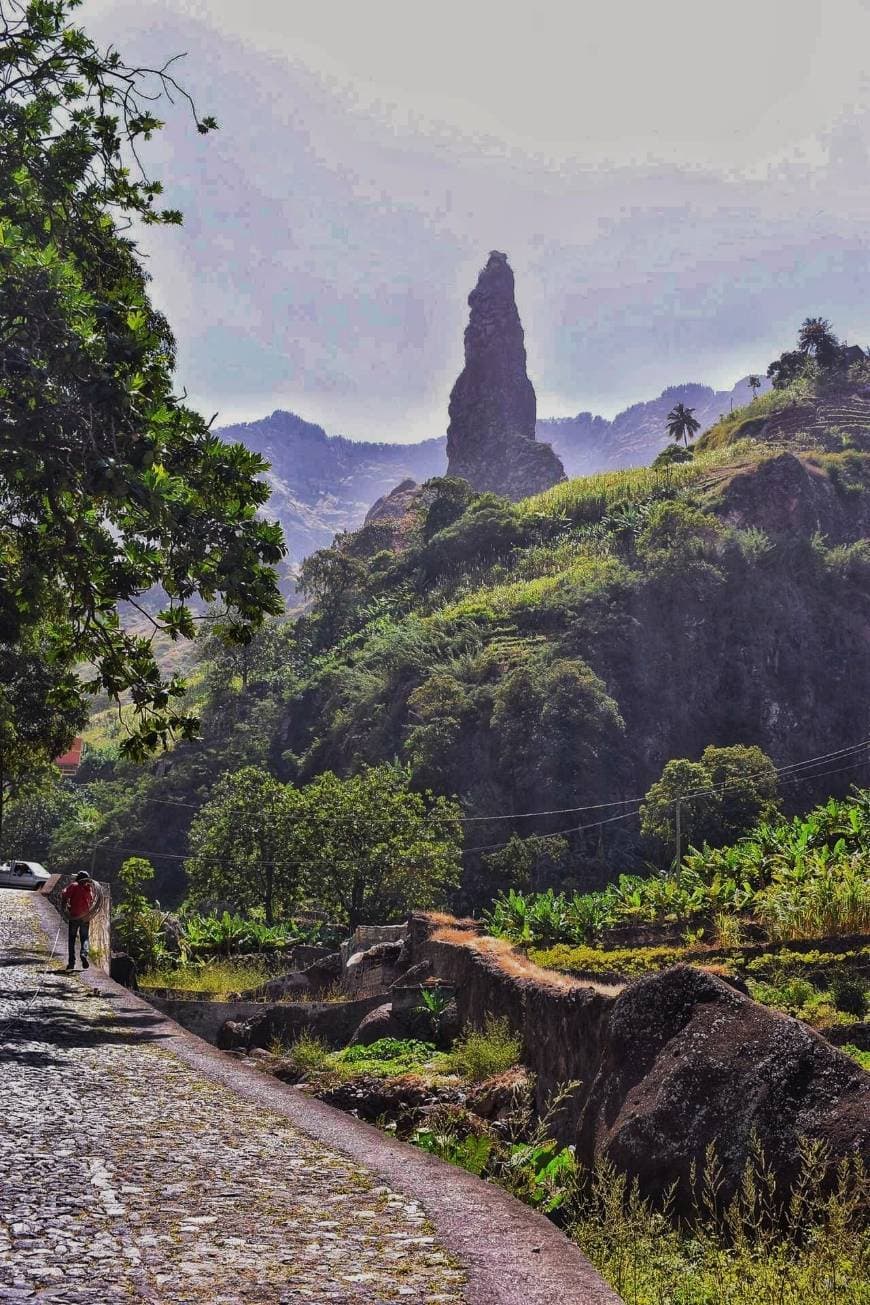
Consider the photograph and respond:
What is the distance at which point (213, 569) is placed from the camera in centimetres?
909

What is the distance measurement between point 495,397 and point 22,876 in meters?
133

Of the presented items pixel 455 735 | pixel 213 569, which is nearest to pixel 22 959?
pixel 213 569

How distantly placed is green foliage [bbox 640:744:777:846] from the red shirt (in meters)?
39.7

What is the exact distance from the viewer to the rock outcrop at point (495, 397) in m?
161

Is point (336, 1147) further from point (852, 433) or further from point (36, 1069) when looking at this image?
point (852, 433)

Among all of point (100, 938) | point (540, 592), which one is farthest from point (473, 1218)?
point (540, 592)

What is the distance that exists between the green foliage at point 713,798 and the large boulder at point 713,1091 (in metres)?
45.5

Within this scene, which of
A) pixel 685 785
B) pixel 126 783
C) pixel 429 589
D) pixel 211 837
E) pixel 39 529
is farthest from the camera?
pixel 429 589

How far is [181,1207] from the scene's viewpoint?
17.3 ft

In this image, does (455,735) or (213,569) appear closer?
(213,569)

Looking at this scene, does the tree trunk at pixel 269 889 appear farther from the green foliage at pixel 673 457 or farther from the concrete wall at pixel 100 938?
the green foliage at pixel 673 457

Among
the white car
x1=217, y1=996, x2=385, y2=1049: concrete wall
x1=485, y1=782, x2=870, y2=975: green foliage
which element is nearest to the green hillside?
the white car

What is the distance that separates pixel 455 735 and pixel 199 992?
1824 inches

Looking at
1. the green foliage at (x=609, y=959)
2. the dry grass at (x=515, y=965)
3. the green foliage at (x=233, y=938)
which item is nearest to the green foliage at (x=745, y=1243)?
the dry grass at (x=515, y=965)
